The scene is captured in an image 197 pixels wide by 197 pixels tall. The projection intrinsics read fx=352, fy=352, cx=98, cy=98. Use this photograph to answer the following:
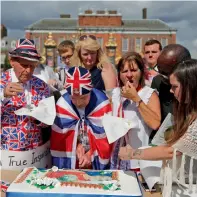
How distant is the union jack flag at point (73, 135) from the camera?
8.96 feet

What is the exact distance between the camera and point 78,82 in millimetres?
2586

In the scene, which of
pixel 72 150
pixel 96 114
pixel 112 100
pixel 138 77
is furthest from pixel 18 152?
pixel 138 77

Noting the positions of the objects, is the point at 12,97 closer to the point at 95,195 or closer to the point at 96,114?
the point at 96,114

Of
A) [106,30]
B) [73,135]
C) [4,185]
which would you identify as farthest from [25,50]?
[106,30]

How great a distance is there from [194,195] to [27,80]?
148cm

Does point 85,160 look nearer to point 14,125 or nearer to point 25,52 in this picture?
point 14,125

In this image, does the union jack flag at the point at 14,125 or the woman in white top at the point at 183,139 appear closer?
the woman in white top at the point at 183,139

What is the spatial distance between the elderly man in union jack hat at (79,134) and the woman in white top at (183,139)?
69cm

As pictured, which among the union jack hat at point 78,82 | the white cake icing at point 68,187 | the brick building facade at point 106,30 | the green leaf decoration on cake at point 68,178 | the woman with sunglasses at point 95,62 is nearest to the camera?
the white cake icing at point 68,187

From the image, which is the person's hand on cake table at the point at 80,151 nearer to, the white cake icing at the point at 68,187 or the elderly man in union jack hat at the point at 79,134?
the elderly man in union jack hat at the point at 79,134

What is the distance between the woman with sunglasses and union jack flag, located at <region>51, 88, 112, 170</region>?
0.57 metres

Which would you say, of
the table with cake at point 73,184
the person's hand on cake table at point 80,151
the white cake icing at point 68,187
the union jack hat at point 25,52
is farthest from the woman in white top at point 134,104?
the union jack hat at point 25,52

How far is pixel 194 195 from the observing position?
2035 millimetres

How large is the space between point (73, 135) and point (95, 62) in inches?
37.6
